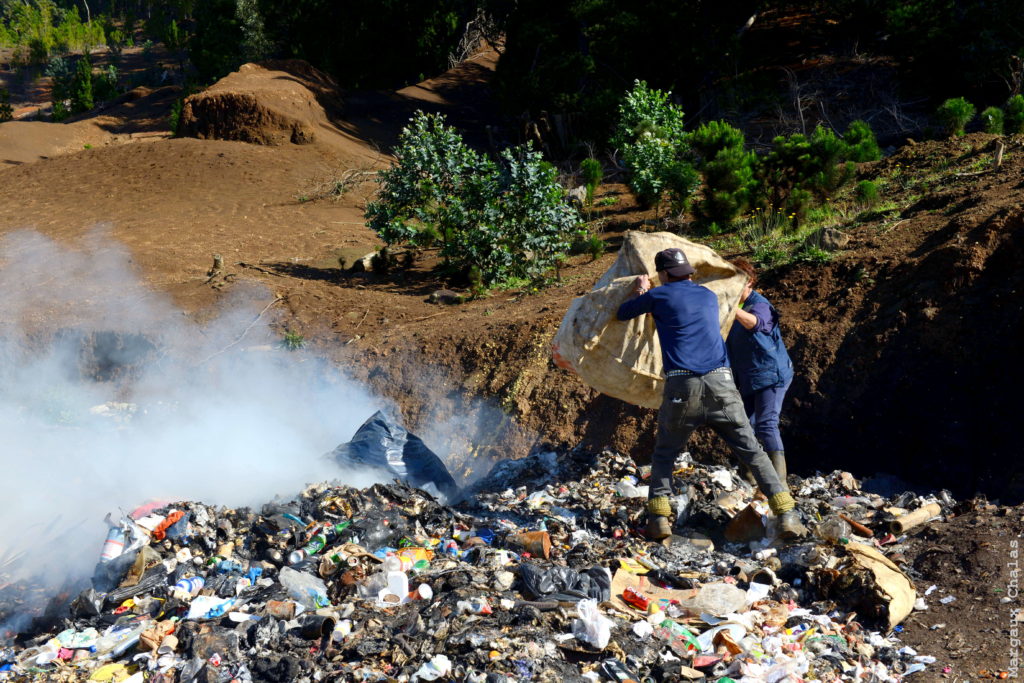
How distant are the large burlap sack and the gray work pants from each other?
0.40 metres

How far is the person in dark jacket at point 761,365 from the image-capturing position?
4621mm

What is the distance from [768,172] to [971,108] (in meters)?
2.42

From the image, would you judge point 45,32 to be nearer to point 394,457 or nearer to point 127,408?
point 127,408

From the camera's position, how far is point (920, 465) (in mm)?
5051

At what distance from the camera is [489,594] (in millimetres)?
3914

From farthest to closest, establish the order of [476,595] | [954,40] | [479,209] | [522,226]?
1. [954,40]
2. [479,209]
3. [522,226]
4. [476,595]

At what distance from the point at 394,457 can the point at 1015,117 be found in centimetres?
703

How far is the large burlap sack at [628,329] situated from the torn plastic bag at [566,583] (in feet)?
3.59

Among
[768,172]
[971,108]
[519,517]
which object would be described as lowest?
[519,517]

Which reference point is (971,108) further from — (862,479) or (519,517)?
(519,517)

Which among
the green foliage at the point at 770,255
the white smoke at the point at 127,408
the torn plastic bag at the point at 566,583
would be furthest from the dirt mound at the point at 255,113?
the torn plastic bag at the point at 566,583

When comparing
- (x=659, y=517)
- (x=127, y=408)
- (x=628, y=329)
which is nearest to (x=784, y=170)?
(x=628, y=329)

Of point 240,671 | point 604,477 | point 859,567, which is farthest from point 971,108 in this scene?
point 240,671

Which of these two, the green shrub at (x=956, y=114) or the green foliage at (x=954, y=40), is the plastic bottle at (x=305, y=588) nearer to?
the green shrub at (x=956, y=114)
